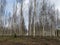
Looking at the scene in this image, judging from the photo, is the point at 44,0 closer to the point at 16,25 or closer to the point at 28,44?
the point at 16,25

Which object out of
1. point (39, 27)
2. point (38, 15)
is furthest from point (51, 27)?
point (38, 15)

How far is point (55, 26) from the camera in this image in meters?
34.2

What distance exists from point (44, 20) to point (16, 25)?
5.76 meters

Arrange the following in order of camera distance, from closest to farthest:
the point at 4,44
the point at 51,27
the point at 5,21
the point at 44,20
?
the point at 4,44 → the point at 44,20 → the point at 5,21 → the point at 51,27

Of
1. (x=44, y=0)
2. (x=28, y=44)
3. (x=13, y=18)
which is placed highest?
(x=44, y=0)

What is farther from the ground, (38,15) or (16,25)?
(38,15)

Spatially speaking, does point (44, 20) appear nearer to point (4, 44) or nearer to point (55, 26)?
point (55, 26)

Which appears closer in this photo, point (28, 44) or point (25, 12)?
point (28, 44)

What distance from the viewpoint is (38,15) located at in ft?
92.0

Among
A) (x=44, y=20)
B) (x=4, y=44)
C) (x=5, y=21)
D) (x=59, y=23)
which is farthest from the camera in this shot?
(x=59, y=23)

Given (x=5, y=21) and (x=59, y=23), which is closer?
(x=5, y=21)

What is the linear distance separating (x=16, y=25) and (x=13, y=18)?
5.12 feet

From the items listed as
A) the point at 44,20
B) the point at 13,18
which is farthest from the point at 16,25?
the point at 44,20

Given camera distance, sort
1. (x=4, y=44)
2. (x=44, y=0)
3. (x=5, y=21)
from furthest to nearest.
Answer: (x=5, y=21)
(x=44, y=0)
(x=4, y=44)
